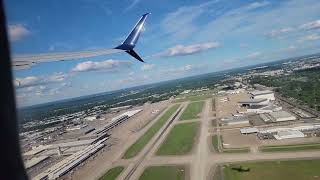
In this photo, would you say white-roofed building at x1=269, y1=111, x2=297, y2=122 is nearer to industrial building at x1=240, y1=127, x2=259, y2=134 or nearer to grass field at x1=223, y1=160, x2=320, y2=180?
industrial building at x1=240, y1=127, x2=259, y2=134

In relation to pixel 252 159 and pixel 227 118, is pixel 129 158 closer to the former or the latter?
pixel 252 159

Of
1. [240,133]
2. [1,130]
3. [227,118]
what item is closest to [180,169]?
[240,133]

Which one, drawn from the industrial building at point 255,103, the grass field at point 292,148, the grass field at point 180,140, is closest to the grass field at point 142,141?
the grass field at point 180,140

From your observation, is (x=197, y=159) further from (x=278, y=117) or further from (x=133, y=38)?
(x=133, y=38)

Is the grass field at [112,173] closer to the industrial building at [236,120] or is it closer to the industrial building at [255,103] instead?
the industrial building at [236,120]

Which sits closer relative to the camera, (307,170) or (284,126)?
(307,170)

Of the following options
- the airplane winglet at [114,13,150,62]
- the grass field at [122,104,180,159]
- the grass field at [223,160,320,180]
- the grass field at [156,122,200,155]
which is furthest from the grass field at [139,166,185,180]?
the airplane winglet at [114,13,150,62]
